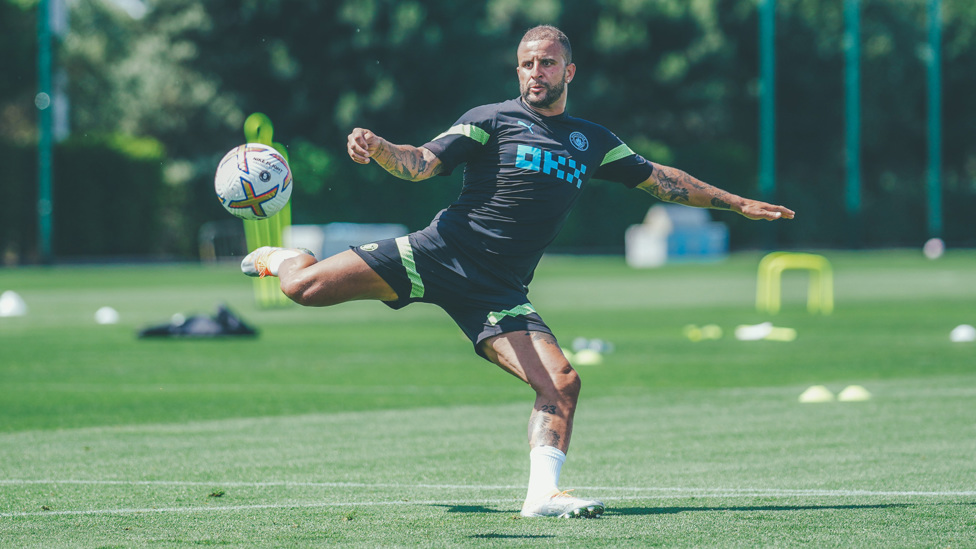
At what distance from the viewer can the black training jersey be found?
Result: 6.85 m

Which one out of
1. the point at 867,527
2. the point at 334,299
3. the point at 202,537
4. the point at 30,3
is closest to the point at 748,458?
the point at 867,527

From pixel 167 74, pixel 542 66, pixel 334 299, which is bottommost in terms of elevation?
pixel 334 299

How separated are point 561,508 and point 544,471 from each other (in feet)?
0.64

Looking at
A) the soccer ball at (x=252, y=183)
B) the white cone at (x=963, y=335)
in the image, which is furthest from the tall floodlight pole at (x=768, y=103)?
the soccer ball at (x=252, y=183)

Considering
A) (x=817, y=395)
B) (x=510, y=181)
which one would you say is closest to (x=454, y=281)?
(x=510, y=181)

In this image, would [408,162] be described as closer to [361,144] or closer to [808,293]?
[361,144]

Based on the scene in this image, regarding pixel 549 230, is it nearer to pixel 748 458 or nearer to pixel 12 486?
pixel 748 458

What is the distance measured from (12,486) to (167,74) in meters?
46.9

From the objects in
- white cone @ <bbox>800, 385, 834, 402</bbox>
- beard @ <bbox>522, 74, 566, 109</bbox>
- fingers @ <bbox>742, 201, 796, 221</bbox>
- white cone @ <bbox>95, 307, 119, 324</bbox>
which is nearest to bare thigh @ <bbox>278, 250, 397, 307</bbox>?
beard @ <bbox>522, 74, 566, 109</bbox>

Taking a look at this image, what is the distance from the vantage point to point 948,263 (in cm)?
4541

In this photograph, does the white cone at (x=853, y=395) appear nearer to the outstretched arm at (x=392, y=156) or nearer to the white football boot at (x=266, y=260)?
the white football boot at (x=266, y=260)

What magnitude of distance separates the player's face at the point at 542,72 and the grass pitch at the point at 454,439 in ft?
6.75

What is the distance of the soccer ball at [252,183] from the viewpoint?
25.1ft

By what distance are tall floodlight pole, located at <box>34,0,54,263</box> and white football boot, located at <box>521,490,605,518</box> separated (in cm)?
3883
